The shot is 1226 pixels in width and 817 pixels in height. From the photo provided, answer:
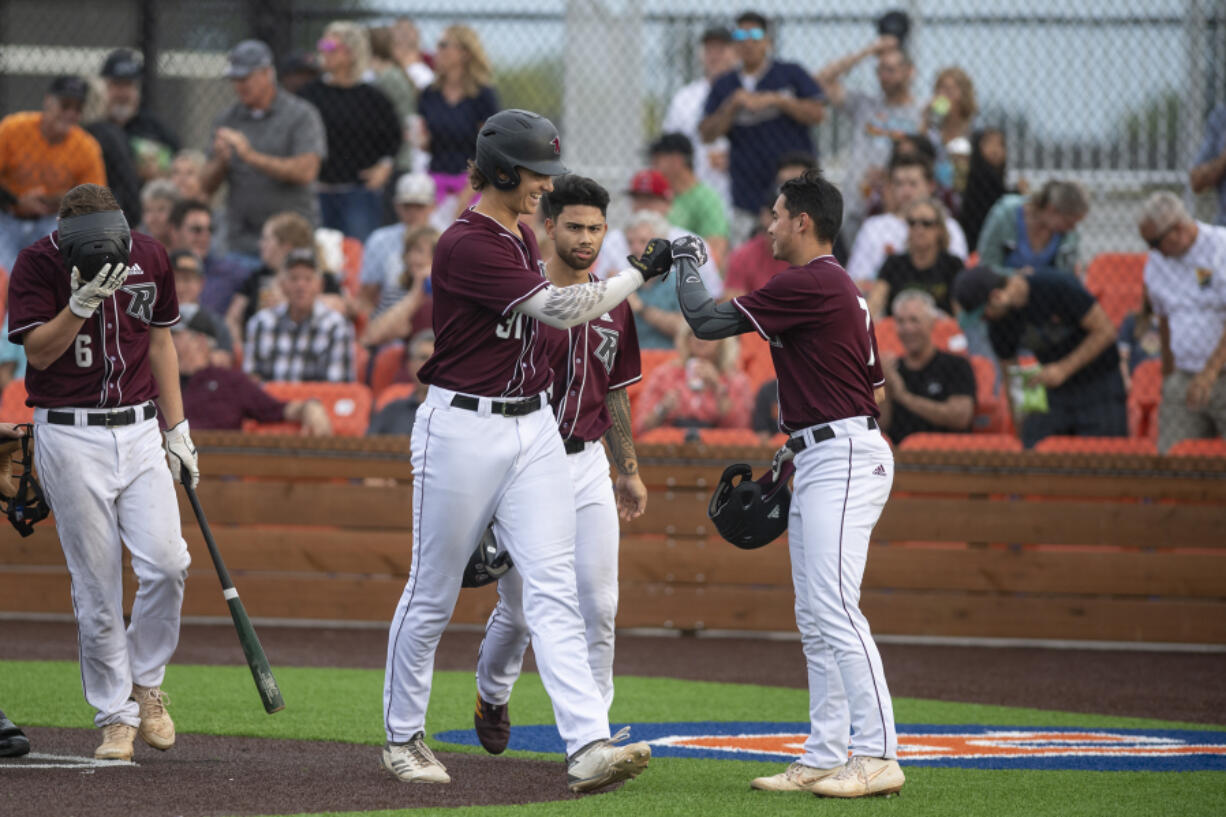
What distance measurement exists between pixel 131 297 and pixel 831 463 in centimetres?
252

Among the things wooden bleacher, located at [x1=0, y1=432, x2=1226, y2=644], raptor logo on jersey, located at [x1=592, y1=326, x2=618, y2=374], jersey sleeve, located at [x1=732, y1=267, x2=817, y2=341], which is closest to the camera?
jersey sleeve, located at [x1=732, y1=267, x2=817, y2=341]

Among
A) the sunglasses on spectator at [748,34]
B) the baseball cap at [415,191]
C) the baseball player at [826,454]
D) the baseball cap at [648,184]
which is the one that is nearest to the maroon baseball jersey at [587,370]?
the baseball player at [826,454]

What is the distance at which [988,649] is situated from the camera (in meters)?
9.66

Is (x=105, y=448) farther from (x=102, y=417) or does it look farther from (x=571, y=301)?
(x=571, y=301)

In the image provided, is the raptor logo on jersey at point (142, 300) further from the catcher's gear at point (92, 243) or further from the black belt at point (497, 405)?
the black belt at point (497, 405)

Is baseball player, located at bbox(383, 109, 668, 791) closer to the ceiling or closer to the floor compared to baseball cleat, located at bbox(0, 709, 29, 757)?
closer to the ceiling

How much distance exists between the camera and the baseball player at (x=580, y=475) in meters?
5.88

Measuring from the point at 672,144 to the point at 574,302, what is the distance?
6.92 m

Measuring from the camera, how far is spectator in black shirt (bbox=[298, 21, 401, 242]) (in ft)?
40.5

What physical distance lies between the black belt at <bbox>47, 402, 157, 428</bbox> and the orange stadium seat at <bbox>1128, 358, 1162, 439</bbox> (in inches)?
274

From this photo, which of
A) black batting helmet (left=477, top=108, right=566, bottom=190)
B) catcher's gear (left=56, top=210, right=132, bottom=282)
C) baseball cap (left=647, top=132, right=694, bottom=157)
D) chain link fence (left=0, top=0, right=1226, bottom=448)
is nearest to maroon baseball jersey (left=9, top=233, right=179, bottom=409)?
catcher's gear (left=56, top=210, right=132, bottom=282)

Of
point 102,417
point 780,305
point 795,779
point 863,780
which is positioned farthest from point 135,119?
point 863,780

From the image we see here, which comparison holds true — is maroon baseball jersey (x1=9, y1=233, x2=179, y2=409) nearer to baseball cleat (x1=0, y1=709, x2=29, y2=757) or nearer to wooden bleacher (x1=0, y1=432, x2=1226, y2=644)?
baseball cleat (x1=0, y1=709, x2=29, y2=757)

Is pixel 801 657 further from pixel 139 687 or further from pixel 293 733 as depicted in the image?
pixel 139 687
